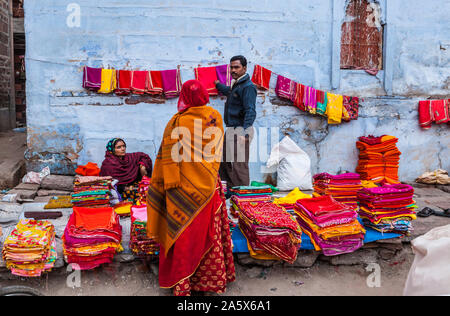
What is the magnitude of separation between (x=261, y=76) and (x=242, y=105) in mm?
1154

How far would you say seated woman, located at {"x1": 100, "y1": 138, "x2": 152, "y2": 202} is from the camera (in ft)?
16.4

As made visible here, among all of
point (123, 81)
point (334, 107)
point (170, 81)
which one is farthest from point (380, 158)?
point (123, 81)

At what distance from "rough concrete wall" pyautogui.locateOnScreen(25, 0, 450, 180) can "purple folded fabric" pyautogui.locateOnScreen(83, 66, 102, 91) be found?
14cm

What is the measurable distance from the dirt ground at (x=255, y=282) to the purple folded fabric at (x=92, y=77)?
311cm

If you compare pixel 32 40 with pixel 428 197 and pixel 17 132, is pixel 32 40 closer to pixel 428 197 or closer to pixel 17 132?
pixel 17 132

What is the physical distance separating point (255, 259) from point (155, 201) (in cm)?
113

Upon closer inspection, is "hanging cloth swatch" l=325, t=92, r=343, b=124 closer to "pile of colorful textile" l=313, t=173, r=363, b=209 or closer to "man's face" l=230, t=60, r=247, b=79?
"man's face" l=230, t=60, r=247, b=79

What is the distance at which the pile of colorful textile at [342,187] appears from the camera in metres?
4.23

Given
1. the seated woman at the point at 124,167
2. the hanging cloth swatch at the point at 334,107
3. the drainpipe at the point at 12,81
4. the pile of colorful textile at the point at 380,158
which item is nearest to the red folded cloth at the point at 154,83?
the seated woman at the point at 124,167

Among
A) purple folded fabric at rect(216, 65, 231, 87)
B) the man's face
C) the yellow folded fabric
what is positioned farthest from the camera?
purple folded fabric at rect(216, 65, 231, 87)

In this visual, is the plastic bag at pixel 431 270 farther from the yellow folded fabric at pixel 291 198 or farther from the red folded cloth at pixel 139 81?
the red folded cloth at pixel 139 81

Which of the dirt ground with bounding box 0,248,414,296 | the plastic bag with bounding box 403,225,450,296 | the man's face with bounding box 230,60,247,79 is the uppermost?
the man's face with bounding box 230,60,247,79

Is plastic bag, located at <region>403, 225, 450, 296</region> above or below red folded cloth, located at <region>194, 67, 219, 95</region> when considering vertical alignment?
below

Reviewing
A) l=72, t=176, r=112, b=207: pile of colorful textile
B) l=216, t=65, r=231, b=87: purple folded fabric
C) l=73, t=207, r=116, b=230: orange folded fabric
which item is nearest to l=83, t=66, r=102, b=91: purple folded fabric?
l=216, t=65, r=231, b=87: purple folded fabric
